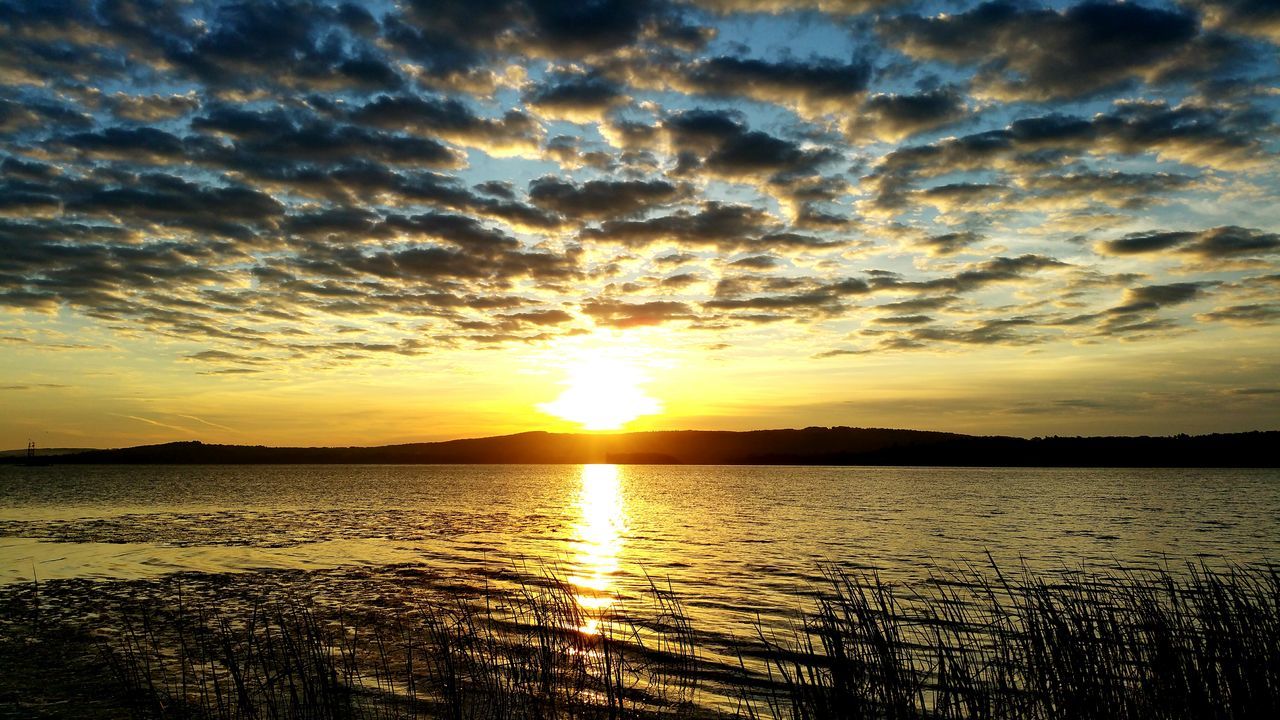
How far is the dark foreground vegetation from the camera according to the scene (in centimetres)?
1227

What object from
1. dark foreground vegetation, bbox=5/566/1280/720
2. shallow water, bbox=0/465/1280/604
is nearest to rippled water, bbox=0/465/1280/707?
shallow water, bbox=0/465/1280/604

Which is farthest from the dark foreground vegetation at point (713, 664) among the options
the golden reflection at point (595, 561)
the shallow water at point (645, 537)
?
the shallow water at point (645, 537)

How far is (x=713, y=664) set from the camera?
19.2m

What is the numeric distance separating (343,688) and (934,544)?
38.9 m

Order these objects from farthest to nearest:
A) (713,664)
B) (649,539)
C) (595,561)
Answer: (649,539) < (595,561) < (713,664)

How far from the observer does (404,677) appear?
18.0 m

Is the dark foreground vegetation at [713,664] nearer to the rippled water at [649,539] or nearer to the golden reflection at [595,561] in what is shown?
the golden reflection at [595,561]

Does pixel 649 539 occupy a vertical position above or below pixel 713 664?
below

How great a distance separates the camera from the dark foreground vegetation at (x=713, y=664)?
12273 mm

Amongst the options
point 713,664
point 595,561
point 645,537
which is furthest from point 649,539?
point 713,664

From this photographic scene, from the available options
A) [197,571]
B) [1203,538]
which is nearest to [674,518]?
[1203,538]

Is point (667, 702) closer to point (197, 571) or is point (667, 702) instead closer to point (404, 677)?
point (404, 677)

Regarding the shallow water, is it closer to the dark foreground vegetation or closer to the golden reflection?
the golden reflection

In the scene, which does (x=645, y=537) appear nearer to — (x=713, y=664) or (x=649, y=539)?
(x=649, y=539)
